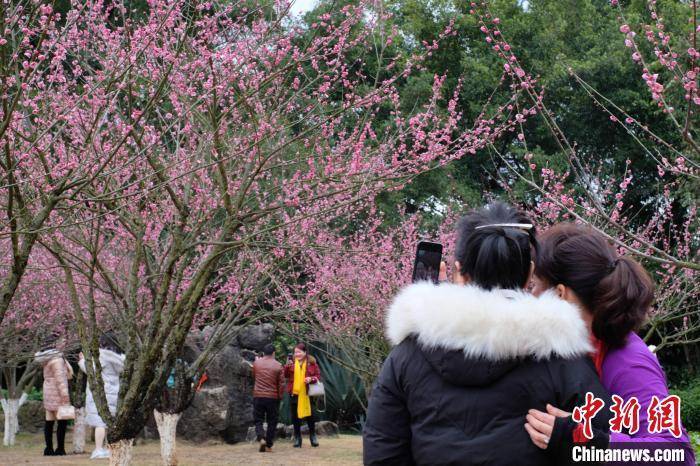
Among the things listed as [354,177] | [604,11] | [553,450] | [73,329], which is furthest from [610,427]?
[604,11]

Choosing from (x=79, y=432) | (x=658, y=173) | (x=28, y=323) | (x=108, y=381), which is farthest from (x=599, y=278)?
(x=658, y=173)

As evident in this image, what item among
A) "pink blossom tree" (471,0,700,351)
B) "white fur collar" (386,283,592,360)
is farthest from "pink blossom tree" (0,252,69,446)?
"white fur collar" (386,283,592,360)

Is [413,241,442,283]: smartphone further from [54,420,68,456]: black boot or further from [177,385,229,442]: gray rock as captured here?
[177,385,229,442]: gray rock

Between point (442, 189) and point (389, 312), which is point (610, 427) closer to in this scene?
point (389, 312)

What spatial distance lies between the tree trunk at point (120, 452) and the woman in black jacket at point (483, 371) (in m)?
5.06

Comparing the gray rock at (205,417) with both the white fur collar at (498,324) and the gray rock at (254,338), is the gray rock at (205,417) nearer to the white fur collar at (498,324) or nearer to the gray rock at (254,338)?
the gray rock at (254,338)

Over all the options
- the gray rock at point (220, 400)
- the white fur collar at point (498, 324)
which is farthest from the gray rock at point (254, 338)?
the white fur collar at point (498, 324)

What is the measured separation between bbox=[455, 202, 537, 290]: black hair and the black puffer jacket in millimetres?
58

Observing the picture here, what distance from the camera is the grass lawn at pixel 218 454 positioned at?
11.1 meters

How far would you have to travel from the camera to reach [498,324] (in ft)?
6.13

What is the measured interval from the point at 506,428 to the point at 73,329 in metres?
12.3

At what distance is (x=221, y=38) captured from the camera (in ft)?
26.0

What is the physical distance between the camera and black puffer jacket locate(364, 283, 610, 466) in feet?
6.09

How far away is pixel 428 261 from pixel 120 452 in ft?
16.3
